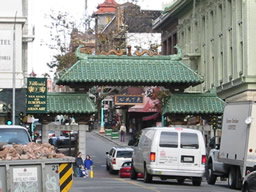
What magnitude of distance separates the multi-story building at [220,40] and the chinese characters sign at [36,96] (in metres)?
12.1

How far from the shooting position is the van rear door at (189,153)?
28.5 metres

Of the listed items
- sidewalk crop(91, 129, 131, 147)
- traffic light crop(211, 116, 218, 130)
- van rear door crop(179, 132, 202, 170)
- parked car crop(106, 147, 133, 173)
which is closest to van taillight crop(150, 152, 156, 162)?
van rear door crop(179, 132, 202, 170)

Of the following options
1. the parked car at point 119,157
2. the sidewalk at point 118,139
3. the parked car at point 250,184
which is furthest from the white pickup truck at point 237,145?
the sidewalk at point 118,139

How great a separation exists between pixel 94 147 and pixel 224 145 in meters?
41.8

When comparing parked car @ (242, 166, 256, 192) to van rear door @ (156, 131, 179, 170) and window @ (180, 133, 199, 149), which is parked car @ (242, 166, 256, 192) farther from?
window @ (180, 133, 199, 149)

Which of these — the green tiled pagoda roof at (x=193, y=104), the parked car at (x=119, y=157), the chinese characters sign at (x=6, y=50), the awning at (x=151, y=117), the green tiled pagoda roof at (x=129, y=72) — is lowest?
the parked car at (x=119, y=157)

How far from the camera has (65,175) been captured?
58.1 feet

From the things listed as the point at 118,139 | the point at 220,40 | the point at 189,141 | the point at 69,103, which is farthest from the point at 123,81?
the point at 118,139

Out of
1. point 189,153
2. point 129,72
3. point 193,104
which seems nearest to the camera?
point 189,153

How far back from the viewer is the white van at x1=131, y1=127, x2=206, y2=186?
92.7 ft

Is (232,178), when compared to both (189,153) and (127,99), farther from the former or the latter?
(127,99)

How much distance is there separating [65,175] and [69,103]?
25255mm

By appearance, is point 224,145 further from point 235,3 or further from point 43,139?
point 235,3

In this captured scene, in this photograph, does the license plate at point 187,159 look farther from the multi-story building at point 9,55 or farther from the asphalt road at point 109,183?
the multi-story building at point 9,55
